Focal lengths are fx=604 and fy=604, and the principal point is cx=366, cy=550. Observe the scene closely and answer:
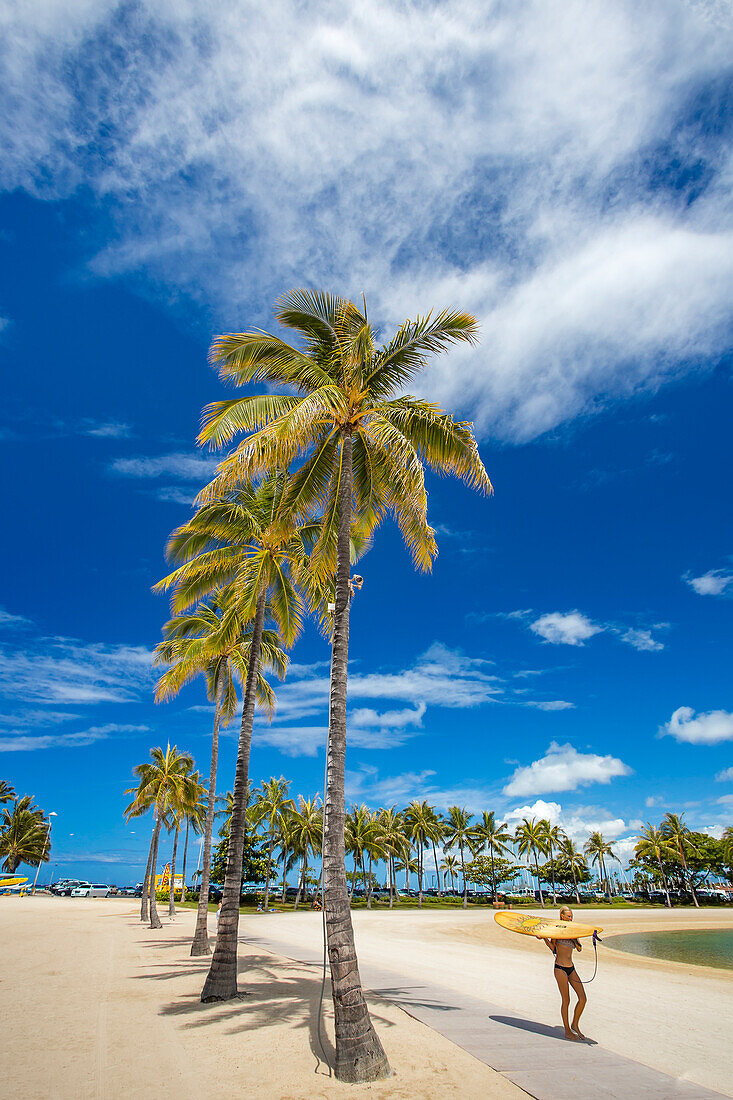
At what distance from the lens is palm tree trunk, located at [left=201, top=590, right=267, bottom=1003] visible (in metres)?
10.0

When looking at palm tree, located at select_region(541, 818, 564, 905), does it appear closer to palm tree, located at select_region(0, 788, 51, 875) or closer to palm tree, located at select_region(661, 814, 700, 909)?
palm tree, located at select_region(661, 814, 700, 909)

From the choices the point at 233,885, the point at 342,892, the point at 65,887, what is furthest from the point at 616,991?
the point at 65,887

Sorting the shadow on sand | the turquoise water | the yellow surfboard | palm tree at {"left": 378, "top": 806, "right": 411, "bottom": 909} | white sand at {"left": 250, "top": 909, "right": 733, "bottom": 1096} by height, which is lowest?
the turquoise water

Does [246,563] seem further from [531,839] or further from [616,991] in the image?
[531,839]

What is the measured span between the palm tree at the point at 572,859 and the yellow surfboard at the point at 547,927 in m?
80.3

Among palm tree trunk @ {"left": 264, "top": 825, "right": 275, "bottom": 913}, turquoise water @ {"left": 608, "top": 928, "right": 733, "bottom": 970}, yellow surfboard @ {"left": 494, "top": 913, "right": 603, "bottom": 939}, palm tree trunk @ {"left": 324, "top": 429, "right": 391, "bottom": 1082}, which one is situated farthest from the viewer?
palm tree trunk @ {"left": 264, "top": 825, "right": 275, "bottom": 913}

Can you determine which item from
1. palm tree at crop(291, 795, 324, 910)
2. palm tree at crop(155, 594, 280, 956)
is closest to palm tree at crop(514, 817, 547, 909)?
palm tree at crop(291, 795, 324, 910)

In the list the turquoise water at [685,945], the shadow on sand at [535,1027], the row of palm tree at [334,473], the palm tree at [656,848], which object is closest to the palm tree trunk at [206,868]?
the row of palm tree at [334,473]

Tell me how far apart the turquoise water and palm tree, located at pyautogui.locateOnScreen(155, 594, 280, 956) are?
19305 millimetres

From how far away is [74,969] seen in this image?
14.7 metres

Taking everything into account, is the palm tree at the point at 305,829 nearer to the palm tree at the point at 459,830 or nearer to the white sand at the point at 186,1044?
the palm tree at the point at 459,830

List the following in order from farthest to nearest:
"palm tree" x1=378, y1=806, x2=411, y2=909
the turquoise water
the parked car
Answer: the parked car → "palm tree" x1=378, y1=806, x2=411, y2=909 → the turquoise water

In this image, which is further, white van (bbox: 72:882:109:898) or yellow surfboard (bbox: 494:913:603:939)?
white van (bbox: 72:882:109:898)

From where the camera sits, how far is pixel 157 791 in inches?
1136
